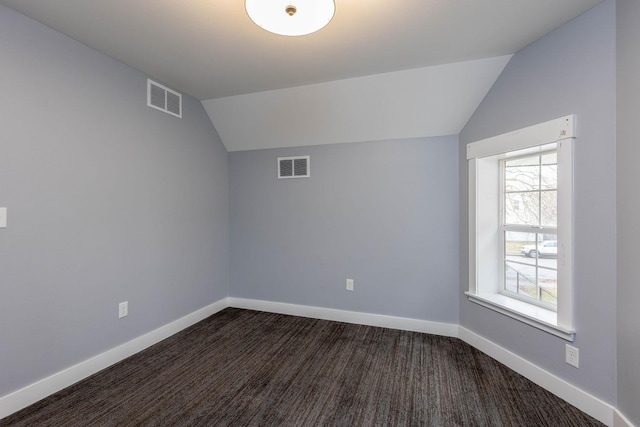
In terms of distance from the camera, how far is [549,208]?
2250 millimetres

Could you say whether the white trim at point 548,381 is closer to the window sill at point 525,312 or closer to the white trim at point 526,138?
the window sill at point 525,312

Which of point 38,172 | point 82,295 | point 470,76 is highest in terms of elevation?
point 470,76

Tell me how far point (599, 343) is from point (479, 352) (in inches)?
37.9

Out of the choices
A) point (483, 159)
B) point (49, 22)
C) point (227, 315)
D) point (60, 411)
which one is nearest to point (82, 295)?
point (60, 411)

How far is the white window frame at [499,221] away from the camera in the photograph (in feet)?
6.24

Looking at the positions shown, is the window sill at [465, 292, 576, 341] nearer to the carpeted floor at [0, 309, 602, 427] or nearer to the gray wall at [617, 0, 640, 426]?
the gray wall at [617, 0, 640, 426]

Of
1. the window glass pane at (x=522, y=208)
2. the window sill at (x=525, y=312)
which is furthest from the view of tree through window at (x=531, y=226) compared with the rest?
the window sill at (x=525, y=312)

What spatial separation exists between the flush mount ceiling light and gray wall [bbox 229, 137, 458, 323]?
5.95 feet

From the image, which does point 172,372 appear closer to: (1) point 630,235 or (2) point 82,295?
(2) point 82,295

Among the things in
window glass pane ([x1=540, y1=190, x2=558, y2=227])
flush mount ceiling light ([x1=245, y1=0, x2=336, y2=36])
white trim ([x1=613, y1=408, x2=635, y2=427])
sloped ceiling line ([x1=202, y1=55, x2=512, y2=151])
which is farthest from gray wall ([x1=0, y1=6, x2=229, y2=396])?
→ white trim ([x1=613, y1=408, x2=635, y2=427])

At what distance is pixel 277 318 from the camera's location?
3.42m

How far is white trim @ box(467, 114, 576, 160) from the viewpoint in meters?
1.91

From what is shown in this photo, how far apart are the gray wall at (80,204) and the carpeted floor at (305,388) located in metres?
0.37

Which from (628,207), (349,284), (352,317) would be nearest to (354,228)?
(349,284)
